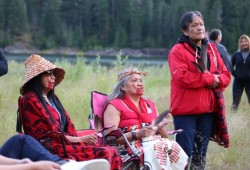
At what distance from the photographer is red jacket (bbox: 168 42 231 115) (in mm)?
4656

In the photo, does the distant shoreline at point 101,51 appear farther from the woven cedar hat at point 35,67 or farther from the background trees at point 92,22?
the woven cedar hat at point 35,67

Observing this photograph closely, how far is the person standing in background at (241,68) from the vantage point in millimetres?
8898

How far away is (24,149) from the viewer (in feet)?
12.1

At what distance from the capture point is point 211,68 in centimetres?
478

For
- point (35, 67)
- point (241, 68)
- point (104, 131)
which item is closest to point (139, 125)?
point (104, 131)

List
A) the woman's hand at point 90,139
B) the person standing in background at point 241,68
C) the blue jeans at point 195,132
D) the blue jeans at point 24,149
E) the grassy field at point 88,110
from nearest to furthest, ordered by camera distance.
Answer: the blue jeans at point 24,149
the woman's hand at point 90,139
the blue jeans at point 195,132
the grassy field at point 88,110
the person standing in background at point 241,68

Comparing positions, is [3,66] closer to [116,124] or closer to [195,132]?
[116,124]

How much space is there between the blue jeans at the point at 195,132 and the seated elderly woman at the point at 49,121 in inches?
29.1

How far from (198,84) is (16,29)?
172ft

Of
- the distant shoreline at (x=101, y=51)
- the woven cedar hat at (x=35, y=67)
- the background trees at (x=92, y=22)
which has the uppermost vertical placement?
the woven cedar hat at (x=35, y=67)

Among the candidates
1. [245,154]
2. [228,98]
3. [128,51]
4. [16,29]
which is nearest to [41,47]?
[16,29]

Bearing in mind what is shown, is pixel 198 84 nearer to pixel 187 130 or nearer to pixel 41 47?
pixel 187 130

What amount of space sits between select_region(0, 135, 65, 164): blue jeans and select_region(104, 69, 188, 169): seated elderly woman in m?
1.07

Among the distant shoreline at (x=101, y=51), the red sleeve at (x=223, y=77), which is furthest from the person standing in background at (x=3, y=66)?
the distant shoreline at (x=101, y=51)
